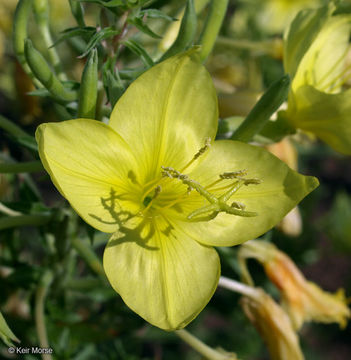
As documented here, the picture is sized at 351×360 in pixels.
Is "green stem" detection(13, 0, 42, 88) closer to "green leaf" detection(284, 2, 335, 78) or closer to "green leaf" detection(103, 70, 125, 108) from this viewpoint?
"green leaf" detection(103, 70, 125, 108)

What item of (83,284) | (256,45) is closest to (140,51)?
(83,284)

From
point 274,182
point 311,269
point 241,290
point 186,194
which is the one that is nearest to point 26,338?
point 241,290

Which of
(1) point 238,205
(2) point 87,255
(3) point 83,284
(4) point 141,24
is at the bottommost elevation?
(3) point 83,284

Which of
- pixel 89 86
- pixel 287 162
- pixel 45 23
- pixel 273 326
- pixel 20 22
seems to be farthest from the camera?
pixel 287 162

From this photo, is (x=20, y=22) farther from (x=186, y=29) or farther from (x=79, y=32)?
(x=186, y=29)

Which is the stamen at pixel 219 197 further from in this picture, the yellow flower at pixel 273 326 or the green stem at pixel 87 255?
the yellow flower at pixel 273 326
